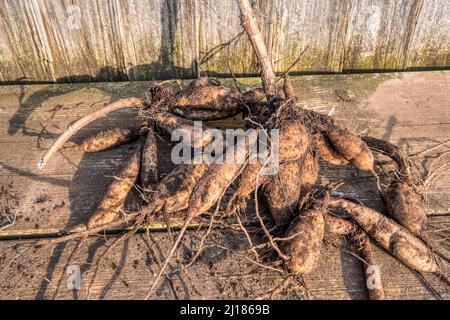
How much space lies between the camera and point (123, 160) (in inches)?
93.6

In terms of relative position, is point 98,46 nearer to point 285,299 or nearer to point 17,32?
point 17,32

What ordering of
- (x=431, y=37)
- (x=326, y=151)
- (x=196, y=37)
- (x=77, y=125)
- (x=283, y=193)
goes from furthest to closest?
(x=431, y=37) < (x=196, y=37) < (x=326, y=151) < (x=77, y=125) < (x=283, y=193)

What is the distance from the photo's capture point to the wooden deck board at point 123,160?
6.04 feet

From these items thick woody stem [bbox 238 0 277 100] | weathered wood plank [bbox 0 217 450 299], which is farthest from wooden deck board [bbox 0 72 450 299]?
thick woody stem [bbox 238 0 277 100]

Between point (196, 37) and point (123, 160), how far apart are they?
1.03 m

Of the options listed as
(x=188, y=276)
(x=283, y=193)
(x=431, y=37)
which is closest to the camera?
(x=188, y=276)

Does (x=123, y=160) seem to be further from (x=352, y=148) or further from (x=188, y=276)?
(x=352, y=148)

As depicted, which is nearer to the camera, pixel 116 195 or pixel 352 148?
pixel 116 195

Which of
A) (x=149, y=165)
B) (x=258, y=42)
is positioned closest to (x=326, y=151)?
(x=258, y=42)

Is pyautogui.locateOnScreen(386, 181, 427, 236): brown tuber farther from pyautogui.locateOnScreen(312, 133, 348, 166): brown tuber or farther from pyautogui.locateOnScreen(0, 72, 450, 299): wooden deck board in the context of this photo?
pyautogui.locateOnScreen(312, 133, 348, 166): brown tuber

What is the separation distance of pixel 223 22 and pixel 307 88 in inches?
29.9

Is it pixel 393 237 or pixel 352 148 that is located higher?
pixel 352 148

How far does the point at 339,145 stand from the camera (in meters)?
2.22

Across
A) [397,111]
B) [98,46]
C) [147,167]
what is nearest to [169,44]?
[98,46]
